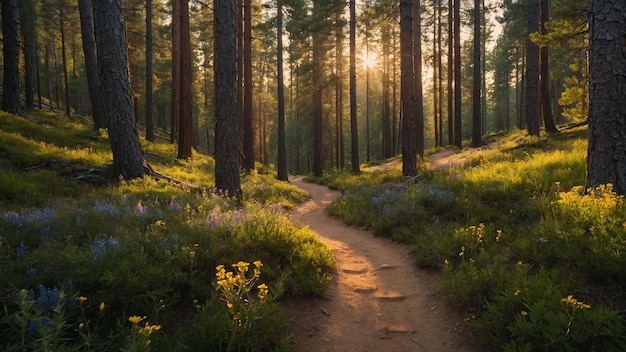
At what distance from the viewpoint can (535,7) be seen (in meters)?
15.9

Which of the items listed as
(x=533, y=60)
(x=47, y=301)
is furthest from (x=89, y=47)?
(x=533, y=60)

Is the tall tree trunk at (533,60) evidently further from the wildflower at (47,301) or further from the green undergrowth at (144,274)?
the wildflower at (47,301)

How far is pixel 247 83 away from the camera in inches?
733

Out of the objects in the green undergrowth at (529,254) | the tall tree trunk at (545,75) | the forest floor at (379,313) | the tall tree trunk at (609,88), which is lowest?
the forest floor at (379,313)

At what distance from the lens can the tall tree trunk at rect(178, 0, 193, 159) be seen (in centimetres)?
1561

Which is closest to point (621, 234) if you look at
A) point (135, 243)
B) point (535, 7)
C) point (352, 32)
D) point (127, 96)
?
point (135, 243)

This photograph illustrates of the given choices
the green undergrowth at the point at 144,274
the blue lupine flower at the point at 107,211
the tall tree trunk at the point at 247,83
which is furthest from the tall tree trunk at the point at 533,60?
the blue lupine flower at the point at 107,211

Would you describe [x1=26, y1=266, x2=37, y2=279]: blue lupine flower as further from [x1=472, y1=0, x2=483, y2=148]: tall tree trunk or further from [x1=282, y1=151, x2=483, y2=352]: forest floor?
[x1=472, y1=0, x2=483, y2=148]: tall tree trunk

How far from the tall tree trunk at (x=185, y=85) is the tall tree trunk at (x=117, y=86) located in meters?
7.05

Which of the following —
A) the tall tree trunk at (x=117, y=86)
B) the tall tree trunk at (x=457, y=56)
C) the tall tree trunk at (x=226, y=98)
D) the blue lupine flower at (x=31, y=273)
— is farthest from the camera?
the tall tree trunk at (x=457, y=56)

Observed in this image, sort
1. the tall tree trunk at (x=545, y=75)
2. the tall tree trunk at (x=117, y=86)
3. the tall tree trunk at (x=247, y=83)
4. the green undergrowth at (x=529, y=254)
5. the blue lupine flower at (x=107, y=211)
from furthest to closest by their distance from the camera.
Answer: the tall tree trunk at (x=247, y=83) < the tall tree trunk at (x=545, y=75) < the tall tree trunk at (x=117, y=86) < the blue lupine flower at (x=107, y=211) < the green undergrowth at (x=529, y=254)

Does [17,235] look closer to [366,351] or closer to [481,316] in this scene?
[366,351]

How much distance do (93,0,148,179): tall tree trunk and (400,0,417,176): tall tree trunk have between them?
29.6ft

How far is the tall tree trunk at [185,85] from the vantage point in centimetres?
1561
